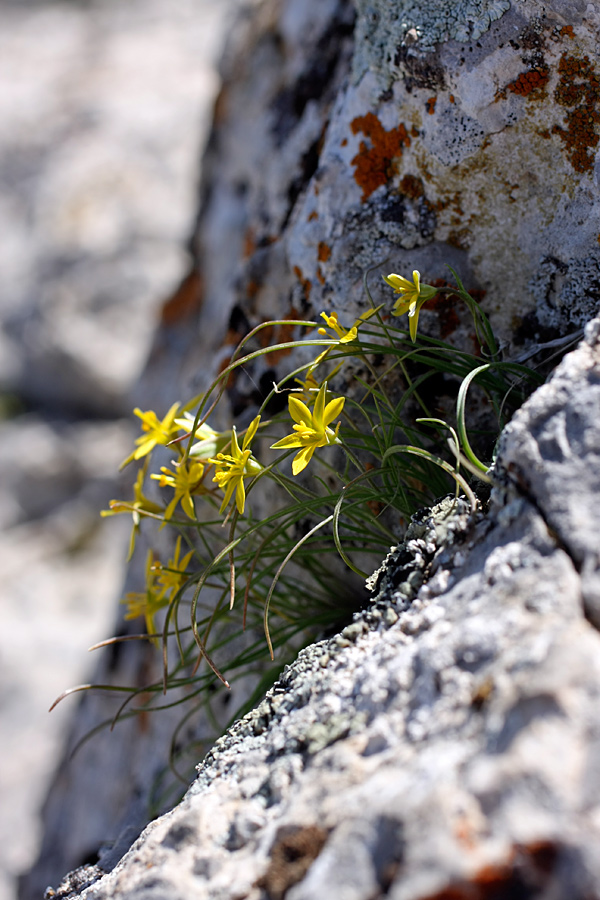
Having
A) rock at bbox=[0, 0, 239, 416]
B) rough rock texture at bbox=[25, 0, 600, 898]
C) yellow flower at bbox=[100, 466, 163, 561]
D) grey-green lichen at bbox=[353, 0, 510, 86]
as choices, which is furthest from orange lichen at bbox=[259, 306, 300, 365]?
rock at bbox=[0, 0, 239, 416]

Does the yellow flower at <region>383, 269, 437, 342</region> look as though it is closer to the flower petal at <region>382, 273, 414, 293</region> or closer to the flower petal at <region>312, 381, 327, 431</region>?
the flower petal at <region>382, 273, 414, 293</region>

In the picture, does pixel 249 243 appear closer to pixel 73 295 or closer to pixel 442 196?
pixel 442 196

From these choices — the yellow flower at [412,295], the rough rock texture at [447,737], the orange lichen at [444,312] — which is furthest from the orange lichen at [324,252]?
the rough rock texture at [447,737]

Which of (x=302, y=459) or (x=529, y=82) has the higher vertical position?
(x=529, y=82)

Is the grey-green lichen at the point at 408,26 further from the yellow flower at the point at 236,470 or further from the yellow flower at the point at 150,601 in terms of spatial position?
the yellow flower at the point at 150,601

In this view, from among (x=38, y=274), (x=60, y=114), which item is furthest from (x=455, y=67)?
(x=60, y=114)

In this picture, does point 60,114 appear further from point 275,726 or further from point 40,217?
point 275,726

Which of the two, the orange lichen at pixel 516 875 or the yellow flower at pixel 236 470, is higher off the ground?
the yellow flower at pixel 236 470

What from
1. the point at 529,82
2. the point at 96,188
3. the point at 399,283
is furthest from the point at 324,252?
the point at 96,188
